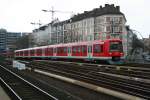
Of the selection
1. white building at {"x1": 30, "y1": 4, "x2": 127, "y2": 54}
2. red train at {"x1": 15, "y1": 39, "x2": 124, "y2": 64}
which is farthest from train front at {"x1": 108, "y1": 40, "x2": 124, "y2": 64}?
white building at {"x1": 30, "y1": 4, "x2": 127, "y2": 54}

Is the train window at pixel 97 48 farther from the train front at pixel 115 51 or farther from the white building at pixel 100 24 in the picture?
the white building at pixel 100 24

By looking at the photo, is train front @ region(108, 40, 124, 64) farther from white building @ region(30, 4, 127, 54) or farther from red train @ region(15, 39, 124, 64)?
white building @ region(30, 4, 127, 54)

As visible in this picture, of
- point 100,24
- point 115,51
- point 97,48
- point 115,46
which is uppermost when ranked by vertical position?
point 100,24

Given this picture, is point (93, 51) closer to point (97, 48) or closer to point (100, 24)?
point (97, 48)

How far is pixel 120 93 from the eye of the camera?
59.3 ft

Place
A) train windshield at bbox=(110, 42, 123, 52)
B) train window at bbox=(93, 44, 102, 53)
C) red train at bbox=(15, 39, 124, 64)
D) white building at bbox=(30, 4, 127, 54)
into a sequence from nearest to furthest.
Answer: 1. red train at bbox=(15, 39, 124, 64)
2. train windshield at bbox=(110, 42, 123, 52)
3. train window at bbox=(93, 44, 102, 53)
4. white building at bbox=(30, 4, 127, 54)

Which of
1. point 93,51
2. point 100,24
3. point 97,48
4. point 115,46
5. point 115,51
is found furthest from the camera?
point 100,24

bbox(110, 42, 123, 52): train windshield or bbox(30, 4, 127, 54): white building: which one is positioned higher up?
bbox(30, 4, 127, 54): white building

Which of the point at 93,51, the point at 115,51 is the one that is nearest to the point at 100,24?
the point at 93,51

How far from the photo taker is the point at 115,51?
40.0m

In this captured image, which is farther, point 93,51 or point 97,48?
point 93,51

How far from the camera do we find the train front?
39.7 meters

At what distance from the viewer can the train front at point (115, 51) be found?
130 feet

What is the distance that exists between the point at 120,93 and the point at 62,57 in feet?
121
